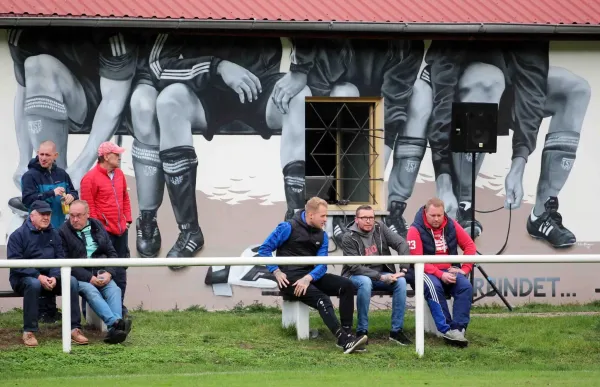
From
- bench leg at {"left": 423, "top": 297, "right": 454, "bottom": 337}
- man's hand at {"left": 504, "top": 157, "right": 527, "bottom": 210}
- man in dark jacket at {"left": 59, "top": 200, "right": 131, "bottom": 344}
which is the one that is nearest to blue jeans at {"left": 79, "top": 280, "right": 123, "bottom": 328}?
man in dark jacket at {"left": 59, "top": 200, "right": 131, "bottom": 344}

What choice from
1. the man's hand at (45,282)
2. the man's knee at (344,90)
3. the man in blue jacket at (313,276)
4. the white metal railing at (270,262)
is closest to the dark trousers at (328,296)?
the man in blue jacket at (313,276)

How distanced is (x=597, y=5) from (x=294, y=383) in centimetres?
798

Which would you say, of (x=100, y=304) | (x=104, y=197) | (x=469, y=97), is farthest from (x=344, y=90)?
(x=100, y=304)

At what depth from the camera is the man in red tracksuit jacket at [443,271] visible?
1136 centimetres

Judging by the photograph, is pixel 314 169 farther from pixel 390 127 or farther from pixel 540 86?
pixel 540 86

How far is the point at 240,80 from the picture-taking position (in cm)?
1452

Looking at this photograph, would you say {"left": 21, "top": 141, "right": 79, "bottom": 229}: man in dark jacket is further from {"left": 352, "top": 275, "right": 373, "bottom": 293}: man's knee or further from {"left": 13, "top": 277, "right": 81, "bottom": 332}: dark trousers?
{"left": 352, "top": 275, "right": 373, "bottom": 293}: man's knee

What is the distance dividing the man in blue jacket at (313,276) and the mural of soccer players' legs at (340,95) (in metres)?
3.07

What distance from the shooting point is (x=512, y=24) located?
1451cm

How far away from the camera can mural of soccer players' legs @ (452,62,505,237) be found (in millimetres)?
15039

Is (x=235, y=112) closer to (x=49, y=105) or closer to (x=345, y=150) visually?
(x=345, y=150)

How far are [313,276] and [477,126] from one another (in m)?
3.82

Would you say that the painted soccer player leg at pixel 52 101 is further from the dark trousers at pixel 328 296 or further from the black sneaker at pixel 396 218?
the dark trousers at pixel 328 296

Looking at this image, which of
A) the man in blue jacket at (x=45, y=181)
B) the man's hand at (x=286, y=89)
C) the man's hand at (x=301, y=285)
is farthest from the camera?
the man's hand at (x=286, y=89)
